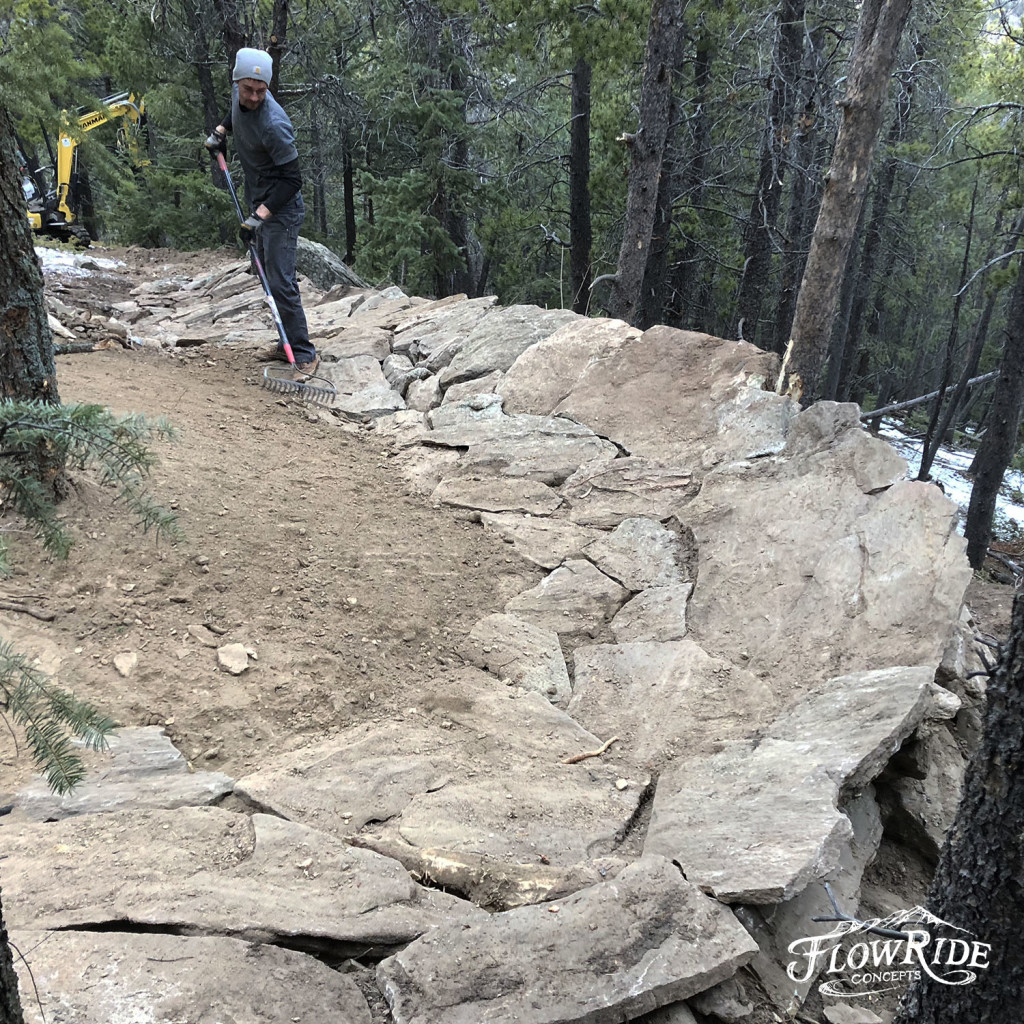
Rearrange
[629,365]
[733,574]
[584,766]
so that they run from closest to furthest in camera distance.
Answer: [584,766], [733,574], [629,365]

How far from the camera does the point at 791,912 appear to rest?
2264mm

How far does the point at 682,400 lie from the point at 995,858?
371 cm

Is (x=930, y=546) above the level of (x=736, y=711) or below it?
above

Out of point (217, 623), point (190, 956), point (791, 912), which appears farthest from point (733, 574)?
point (190, 956)

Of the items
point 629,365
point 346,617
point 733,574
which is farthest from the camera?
point 629,365

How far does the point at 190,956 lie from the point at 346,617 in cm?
180

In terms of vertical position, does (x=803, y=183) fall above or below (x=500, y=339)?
above

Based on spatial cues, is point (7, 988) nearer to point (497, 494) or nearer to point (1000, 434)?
point (497, 494)

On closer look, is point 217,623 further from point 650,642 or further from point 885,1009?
point 885,1009

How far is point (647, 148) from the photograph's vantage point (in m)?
8.16

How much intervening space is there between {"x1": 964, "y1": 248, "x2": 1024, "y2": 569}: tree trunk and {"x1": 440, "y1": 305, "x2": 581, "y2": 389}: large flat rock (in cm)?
711

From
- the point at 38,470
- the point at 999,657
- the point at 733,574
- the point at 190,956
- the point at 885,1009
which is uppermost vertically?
the point at 999,657

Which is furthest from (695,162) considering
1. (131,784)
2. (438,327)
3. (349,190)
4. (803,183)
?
(131,784)

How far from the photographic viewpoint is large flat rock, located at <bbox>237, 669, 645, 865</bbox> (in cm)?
248
